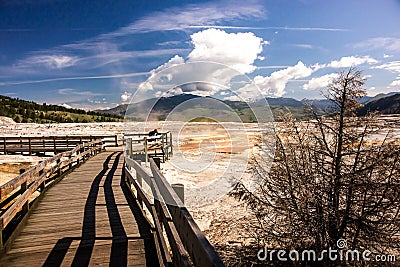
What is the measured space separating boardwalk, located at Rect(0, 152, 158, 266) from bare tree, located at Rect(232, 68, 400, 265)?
9.23ft

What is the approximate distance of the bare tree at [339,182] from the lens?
5.61 m

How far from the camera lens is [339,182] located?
5.88 metres

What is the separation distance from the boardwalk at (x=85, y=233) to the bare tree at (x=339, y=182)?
2.81 m

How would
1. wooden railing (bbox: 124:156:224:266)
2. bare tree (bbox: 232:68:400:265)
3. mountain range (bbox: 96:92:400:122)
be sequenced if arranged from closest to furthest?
wooden railing (bbox: 124:156:224:266) → bare tree (bbox: 232:68:400:265) → mountain range (bbox: 96:92:400:122)

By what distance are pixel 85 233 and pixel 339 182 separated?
442 centimetres

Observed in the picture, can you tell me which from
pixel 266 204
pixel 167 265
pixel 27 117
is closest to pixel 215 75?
pixel 266 204

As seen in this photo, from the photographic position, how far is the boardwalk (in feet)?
13.0

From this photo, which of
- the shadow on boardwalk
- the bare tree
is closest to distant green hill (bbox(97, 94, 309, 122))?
the bare tree

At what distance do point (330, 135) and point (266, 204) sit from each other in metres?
1.89

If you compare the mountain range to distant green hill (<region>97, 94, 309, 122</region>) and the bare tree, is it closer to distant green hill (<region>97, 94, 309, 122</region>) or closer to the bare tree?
distant green hill (<region>97, 94, 309, 122</region>)

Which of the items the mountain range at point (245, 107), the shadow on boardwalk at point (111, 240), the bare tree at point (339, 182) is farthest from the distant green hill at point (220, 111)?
the shadow on boardwalk at point (111, 240)

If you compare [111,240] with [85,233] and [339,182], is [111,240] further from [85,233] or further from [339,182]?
[339,182]

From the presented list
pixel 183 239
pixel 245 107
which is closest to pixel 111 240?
pixel 183 239

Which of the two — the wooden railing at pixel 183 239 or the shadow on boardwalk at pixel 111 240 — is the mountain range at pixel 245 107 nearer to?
the shadow on boardwalk at pixel 111 240
